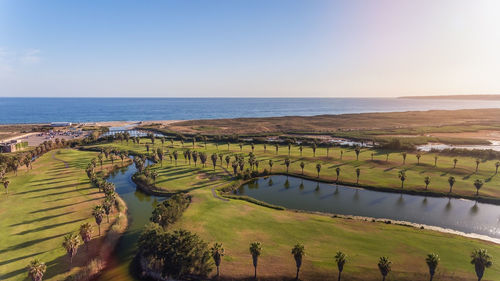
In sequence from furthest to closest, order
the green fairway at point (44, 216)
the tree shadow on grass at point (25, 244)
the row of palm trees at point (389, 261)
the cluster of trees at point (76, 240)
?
the tree shadow on grass at point (25, 244) → the green fairway at point (44, 216) → the cluster of trees at point (76, 240) → the row of palm trees at point (389, 261)

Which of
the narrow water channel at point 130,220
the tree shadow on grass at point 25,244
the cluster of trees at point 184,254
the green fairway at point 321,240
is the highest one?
the cluster of trees at point 184,254

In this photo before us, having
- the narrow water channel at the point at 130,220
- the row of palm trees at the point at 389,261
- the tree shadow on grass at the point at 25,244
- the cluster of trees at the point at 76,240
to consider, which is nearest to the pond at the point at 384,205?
the row of palm trees at the point at 389,261

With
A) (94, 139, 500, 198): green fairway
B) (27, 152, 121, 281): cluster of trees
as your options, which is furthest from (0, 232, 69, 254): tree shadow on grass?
(94, 139, 500, 198): green fairway

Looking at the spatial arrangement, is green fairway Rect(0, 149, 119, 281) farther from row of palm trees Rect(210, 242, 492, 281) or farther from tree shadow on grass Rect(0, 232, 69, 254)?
row of palm trees Rect(210, 242, 492, 281)

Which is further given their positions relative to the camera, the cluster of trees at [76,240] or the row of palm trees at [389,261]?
the cluster of trees at [76,240]

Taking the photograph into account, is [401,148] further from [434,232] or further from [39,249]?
[39,249]

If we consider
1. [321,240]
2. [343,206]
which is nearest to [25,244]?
[321,240]

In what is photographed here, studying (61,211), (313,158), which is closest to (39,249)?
(61,211)

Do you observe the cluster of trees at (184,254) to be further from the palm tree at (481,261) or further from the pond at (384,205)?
the pond at (384,205)
